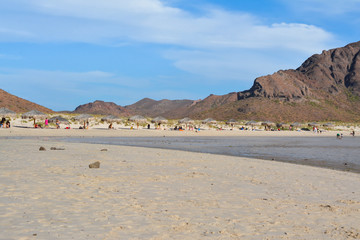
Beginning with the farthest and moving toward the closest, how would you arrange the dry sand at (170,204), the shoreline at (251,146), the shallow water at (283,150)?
1. the shoreline at (251,146)
2. the shallow water at (283,150)
3. the dry sand at (170,204)

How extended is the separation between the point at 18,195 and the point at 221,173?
6.79 m

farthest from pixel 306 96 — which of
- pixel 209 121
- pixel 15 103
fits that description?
pixel 15 103

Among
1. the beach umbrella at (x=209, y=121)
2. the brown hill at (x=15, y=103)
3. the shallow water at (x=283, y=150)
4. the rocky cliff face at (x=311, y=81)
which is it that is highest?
the rocky cliff face at (x=311, y=81)

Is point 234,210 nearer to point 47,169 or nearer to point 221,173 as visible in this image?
point 221,173

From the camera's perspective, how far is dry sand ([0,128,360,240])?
5262 millimetres

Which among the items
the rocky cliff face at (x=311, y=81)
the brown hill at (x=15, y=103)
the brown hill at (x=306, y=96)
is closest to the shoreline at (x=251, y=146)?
the brown hill at (x=15, y=103)

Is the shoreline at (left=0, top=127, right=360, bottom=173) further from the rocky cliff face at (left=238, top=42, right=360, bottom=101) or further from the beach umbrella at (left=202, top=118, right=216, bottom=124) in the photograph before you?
the rocky cliff face at (left=238, top=42, right=360, bottom=101)


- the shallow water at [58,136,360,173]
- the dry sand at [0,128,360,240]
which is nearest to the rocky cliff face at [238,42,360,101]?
the shallow water at [58,136,360,173]

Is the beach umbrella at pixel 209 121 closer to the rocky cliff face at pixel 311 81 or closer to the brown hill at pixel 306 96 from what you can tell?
the brown hill at pixel 306 96

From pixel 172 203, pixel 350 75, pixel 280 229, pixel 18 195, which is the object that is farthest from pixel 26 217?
pixel 350 75

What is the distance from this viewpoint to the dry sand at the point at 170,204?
17.3 feet

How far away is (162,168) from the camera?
12750 mm

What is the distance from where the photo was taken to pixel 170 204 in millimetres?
7051

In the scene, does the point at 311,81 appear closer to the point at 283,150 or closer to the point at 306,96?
the point at 306,96
